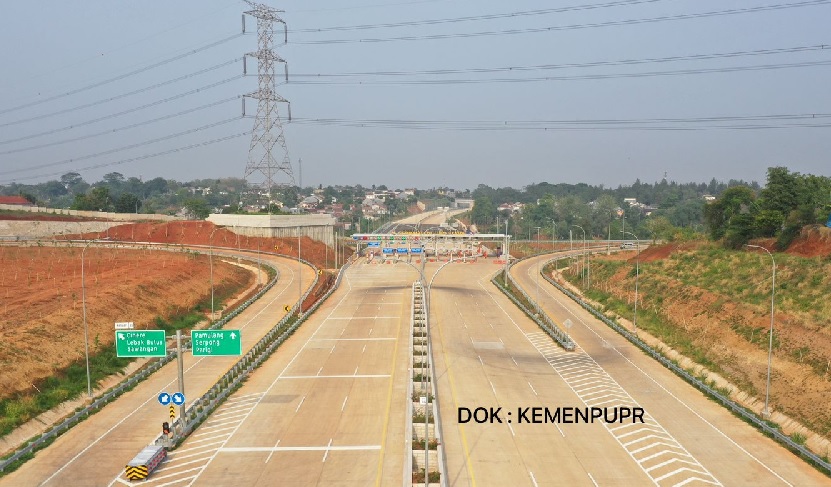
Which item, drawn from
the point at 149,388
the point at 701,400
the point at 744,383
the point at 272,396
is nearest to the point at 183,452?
the point at 272,396

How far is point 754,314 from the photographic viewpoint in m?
62.5

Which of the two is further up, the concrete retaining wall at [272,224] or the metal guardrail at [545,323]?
the concrete retaining wall at [272,224]

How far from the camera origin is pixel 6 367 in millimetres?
49281

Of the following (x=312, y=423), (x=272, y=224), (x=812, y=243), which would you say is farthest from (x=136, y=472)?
(x=272, y=224)

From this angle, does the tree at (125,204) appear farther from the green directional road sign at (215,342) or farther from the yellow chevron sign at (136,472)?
the yellow chevron sign at (136,472)

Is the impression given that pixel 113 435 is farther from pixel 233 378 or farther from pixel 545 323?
pixel 545 323

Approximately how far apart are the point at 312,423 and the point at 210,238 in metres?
106

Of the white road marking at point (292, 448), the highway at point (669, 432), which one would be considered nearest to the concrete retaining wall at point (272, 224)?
the highway at point (669, 432)

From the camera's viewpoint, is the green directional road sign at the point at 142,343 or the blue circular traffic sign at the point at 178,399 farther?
the green directional road sign at the point at 142,343

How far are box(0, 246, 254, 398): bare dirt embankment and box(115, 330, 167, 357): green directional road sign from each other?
28.8 ft

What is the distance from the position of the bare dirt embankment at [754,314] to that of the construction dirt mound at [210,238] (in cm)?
6472

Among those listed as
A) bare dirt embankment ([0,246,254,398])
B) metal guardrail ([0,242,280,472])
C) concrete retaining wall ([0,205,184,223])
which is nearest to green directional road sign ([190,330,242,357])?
metal guardrail ([0,242,280,472])

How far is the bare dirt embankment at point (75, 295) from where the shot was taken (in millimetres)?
53656

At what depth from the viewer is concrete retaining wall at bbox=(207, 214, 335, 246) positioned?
463 feet
